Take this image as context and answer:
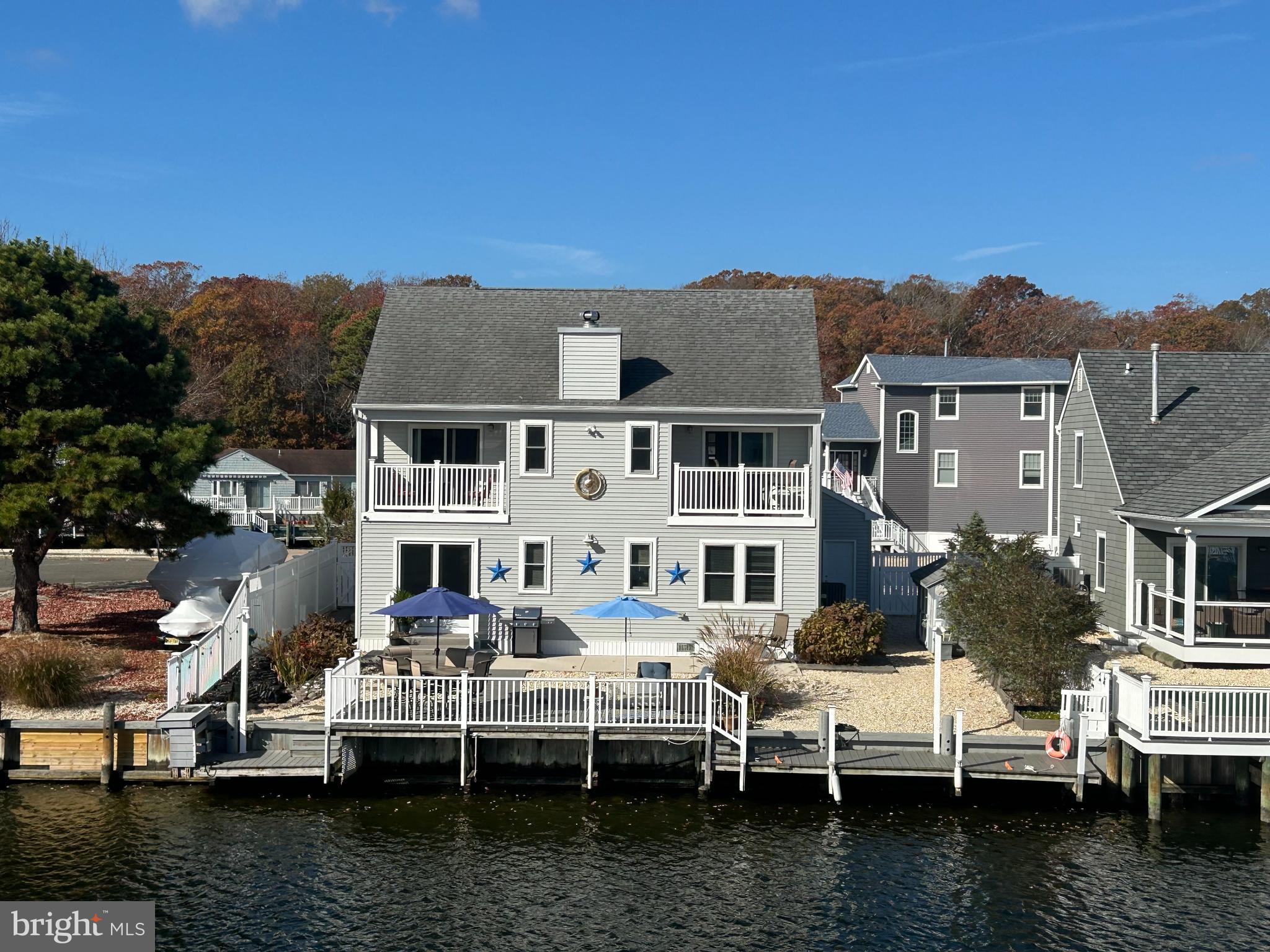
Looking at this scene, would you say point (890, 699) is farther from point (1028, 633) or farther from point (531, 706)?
point (531, 706)

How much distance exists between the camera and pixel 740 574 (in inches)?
1002

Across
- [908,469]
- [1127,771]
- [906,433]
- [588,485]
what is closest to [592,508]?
[588,485]

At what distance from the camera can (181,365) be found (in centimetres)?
2773

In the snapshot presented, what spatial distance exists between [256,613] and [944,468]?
28352 millimetres

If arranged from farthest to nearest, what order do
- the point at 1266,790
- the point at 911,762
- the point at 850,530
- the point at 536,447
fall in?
the point at 850,530, the point at 536,447, the point at 911,762, the point at 1266,790

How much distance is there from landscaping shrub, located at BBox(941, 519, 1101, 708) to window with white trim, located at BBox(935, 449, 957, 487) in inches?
879

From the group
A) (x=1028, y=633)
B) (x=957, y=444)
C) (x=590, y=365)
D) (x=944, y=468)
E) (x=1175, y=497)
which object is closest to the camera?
(x=1028, y=633)

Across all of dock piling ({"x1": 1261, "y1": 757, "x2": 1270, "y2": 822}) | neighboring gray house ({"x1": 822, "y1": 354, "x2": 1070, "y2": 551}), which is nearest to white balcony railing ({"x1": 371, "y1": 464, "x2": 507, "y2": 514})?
dock piling ({"x1": 1261, "y1": 757, "x2": 1270, "y2": 822})

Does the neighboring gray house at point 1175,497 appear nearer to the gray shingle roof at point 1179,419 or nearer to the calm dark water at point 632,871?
the gray shingle roof at point 1179,419

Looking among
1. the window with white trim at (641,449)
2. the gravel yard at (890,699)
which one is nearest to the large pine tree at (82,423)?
the window with white trim at (641,449)

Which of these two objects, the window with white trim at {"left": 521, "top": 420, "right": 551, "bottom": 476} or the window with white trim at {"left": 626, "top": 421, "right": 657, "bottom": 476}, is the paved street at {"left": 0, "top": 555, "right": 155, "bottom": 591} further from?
the window with white trim at {"left": 626, "top": 421, "right": 657, "bottom": 476}

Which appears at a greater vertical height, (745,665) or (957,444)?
(957,444)

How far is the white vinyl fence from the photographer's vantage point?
19328 mm

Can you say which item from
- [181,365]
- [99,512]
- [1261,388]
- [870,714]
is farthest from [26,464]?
[1261,388]
